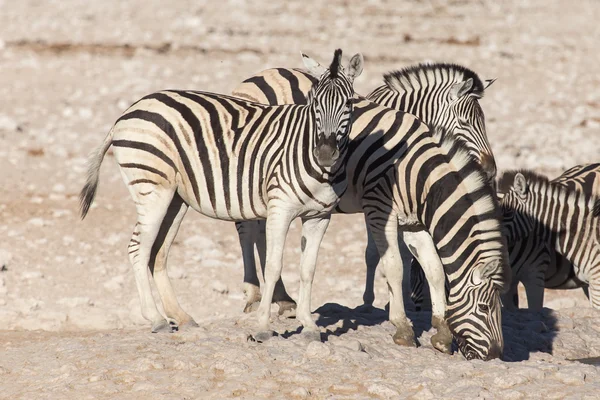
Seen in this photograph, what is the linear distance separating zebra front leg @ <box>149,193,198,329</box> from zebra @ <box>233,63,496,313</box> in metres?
1.04

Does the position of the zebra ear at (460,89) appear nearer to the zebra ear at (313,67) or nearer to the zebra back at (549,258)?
the zebra back at (549,258)

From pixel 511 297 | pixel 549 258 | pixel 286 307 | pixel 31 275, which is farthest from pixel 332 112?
pixel 31 275

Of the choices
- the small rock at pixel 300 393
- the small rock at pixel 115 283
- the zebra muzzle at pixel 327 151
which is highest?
the zebra muzzle at pixel 327 151

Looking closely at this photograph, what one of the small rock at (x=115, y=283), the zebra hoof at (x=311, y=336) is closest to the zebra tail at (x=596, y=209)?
the zebra hoof at (x=311, y=336)

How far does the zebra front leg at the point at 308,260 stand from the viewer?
6.96m

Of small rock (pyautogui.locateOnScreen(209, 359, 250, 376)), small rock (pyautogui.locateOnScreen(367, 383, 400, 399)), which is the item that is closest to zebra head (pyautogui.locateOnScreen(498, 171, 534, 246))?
small rock (pyautogui.locateOnScreen(367, 383, 400, 399))

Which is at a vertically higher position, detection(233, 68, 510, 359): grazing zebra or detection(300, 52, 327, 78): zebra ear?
detection(300, 52, 327, 78): zebra ear

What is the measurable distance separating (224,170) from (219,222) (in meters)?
5.20

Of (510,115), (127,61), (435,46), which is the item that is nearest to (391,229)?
(510,115)

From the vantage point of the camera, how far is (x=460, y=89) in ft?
27.7

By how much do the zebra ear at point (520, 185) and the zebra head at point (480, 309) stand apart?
91.0 inches

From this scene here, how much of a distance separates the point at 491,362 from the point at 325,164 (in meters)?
1.73

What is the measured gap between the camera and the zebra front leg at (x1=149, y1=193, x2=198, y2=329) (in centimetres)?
741

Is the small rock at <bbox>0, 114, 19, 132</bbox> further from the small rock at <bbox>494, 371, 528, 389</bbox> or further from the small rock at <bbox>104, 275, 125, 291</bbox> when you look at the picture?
the small rock at <bbox>494, 371, 528, 389</bbox>
